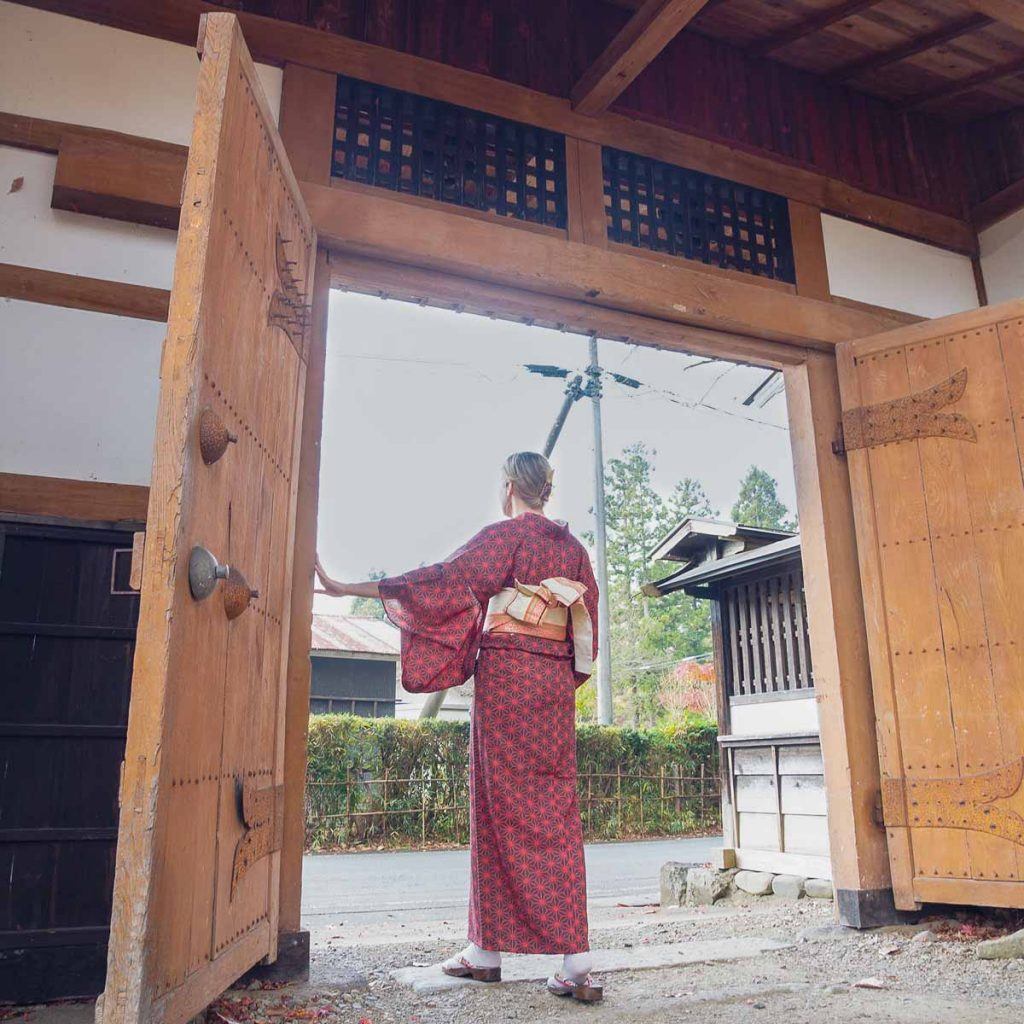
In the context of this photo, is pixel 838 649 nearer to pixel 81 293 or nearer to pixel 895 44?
pixel 895 44

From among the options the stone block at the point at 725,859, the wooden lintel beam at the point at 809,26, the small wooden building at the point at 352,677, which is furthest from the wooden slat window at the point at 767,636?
the small wooden building at the point at 352,677

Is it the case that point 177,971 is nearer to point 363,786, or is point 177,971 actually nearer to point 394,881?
point 394,881

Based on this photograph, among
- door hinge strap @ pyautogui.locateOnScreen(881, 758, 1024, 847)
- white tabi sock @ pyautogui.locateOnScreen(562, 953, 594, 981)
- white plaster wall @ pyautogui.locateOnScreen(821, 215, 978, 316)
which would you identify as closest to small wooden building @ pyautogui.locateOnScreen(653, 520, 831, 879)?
white plaster wall @ pyautogui.locateOnScreen(821, 215, 978, 316)

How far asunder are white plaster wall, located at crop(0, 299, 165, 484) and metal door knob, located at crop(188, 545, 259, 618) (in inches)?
36.1

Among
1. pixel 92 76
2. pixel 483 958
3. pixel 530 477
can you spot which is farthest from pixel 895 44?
pixel 483 958

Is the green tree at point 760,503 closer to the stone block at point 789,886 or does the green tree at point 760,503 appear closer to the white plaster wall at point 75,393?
the stone block at point 789,886

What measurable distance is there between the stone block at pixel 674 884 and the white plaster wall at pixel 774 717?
1183mm

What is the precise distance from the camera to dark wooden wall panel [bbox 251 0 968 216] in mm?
3561

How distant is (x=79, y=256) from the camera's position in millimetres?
2830

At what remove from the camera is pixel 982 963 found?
2832mm

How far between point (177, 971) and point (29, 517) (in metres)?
1.47

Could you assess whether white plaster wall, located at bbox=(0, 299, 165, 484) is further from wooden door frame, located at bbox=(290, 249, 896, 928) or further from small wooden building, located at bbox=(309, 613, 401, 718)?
small wooden building, located at bbox=(309, 613, 401, 718)

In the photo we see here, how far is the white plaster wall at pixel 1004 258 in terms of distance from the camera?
435cm

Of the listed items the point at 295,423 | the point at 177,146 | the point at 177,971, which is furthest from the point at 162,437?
the point at 177,146
